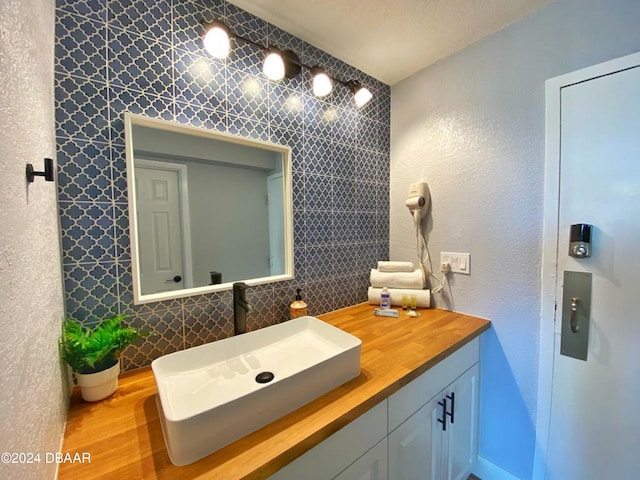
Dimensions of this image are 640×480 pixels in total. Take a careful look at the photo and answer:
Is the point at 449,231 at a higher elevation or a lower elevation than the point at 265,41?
lower

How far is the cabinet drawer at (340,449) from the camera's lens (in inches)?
25.3

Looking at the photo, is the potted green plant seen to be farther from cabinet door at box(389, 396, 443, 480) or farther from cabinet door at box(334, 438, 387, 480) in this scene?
cabinet door at box(389, 396, 443, 480)

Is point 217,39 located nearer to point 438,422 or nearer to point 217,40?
point 217,40

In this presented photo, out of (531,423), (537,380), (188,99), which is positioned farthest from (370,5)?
(531,423)

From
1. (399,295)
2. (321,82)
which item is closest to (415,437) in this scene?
(399,295)

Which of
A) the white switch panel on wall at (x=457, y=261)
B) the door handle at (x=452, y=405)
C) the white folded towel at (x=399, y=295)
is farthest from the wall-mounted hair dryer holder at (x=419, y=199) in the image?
the door handle at (x=452, y=405)

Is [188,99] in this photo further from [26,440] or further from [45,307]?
[26,440]

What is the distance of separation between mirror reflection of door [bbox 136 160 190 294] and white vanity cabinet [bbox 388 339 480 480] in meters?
0.95

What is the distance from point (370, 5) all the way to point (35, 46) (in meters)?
1.17

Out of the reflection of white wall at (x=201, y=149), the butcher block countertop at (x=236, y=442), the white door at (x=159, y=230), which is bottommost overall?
the butcher block countertop at (x=236, y=442)

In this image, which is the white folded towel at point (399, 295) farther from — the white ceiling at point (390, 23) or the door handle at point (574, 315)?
the white ceiling at point (390, 23)

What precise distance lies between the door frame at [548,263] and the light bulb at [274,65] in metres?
1.17

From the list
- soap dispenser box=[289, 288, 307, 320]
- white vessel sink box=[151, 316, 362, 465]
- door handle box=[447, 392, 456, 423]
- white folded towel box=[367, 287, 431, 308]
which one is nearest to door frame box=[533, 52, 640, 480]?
door handle box=[447, 392, 456, 423]

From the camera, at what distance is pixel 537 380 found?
120 centimetres
